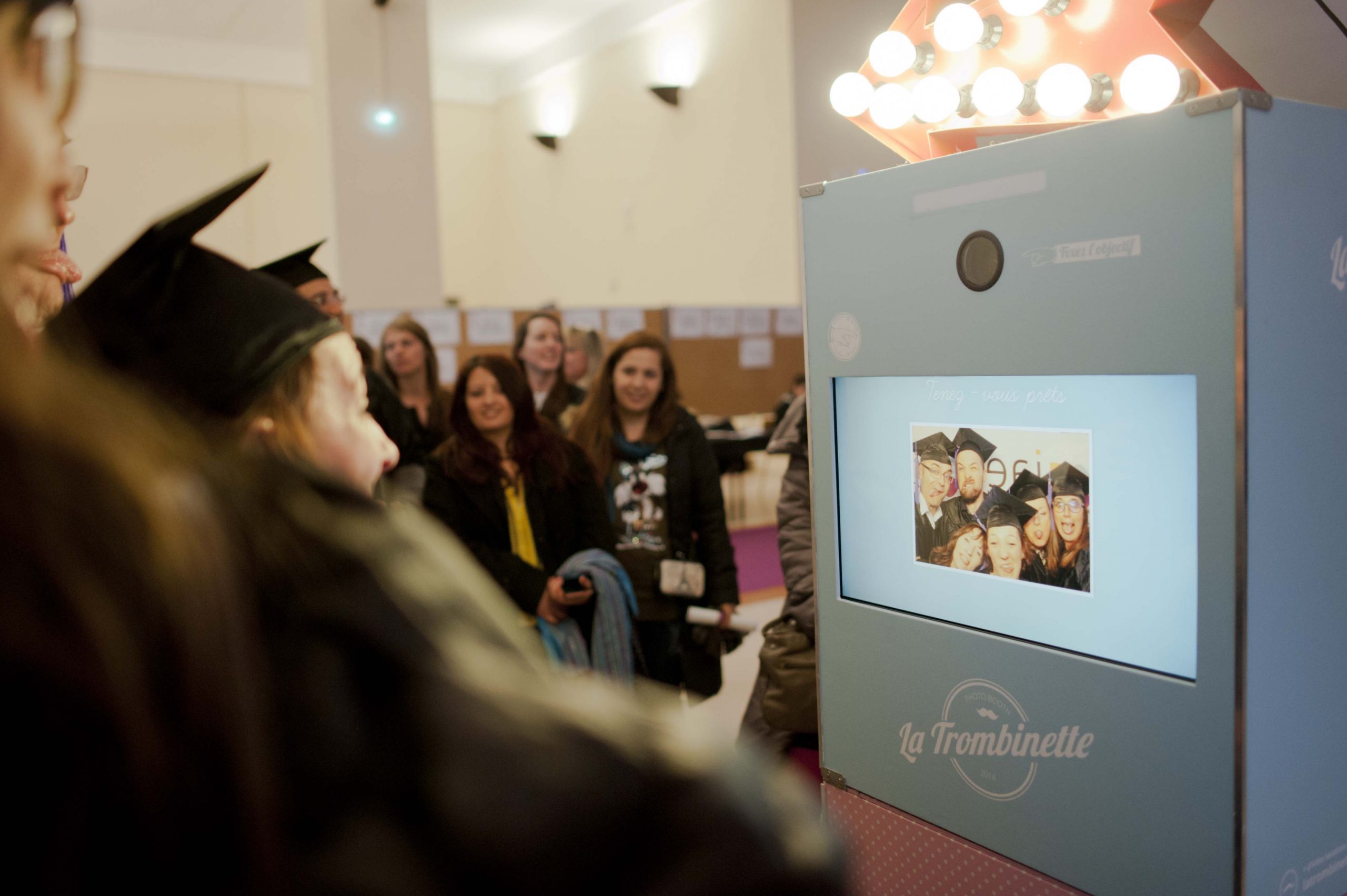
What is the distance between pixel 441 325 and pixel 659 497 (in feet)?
9.73

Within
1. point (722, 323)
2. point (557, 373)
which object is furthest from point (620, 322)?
point (557, 373)

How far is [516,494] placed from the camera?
2641 millimetres

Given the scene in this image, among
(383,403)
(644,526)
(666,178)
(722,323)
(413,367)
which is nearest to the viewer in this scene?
(644,526)

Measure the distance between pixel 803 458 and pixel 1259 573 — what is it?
4.18ft

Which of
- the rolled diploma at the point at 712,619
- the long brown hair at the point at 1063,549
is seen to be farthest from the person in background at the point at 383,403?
the long brown hair at the point at 1063,549

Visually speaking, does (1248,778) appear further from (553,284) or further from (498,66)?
(498,66)

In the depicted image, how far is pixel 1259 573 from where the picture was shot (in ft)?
3.27

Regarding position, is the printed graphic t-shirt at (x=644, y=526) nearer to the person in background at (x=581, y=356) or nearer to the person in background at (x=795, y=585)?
the person in background at (x=795, y=585)

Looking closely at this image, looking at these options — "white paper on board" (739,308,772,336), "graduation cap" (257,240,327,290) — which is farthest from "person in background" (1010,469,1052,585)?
"white paper on board" (739,308,772,336)

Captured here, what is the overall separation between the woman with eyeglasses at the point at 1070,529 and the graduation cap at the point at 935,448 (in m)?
0.16

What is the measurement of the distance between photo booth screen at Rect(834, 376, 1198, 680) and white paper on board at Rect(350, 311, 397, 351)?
3992mm

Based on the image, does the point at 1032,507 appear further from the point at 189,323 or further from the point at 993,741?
the point at 189,323

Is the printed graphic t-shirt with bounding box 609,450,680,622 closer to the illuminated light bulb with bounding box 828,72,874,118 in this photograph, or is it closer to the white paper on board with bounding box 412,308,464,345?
the illuminated light bulb with bounding box 828,72,874,118

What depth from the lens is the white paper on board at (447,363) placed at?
17.3ft
